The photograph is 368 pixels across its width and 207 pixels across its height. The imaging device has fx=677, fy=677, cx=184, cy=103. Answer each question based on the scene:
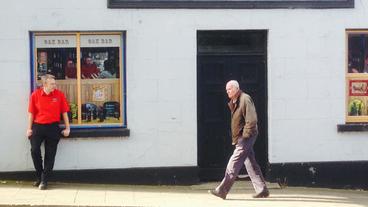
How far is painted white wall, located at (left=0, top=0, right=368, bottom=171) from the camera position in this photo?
10.6m

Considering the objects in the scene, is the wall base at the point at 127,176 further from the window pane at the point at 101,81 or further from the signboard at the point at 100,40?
the signboard at the point at 100,40

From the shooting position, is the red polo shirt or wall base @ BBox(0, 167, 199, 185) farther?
wall base @ BBox(0, 167, 199, 185)

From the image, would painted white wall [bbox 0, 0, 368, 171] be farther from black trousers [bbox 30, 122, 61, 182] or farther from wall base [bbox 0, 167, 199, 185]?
black trousers [bbox 30, 122, 61, 182]

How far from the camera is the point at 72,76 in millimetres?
10922

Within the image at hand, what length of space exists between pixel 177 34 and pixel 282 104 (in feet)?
6.84

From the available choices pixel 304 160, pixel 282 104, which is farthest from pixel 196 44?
pixel 304 160

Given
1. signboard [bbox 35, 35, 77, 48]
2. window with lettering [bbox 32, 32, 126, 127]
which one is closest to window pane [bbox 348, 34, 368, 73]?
window with lettering [bbox 32, 32, 126, 127]

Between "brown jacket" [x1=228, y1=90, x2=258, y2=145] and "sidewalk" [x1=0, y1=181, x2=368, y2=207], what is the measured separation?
1.03 meters

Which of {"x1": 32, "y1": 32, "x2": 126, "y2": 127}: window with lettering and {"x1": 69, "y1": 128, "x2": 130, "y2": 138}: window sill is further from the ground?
{"x1": 32, "y1": 32, "x2": 126, "y2": 127}: window with lettering

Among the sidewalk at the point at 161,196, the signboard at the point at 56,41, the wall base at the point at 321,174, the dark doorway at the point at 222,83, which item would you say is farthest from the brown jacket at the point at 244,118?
the signboard at the point at 56,41

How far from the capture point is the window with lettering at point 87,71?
10797 mm

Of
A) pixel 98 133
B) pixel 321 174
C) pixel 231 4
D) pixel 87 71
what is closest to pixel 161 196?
pixel 98 133

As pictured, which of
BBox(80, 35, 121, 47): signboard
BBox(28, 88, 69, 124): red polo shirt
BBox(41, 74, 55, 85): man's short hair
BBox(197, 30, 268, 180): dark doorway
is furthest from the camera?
BBox(197, 30, 268, 180): dark doorway

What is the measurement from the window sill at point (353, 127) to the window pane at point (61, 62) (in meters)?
4.39
